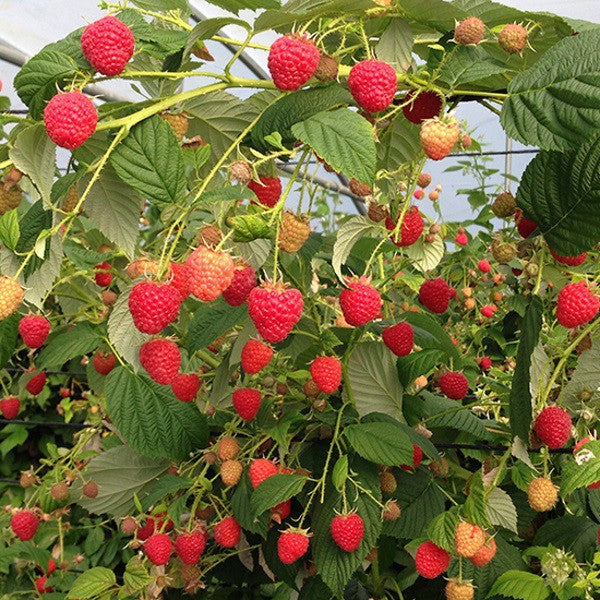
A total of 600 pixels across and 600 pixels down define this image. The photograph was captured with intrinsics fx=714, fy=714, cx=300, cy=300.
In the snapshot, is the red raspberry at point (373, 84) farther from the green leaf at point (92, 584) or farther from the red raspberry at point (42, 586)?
the red raspberry at point (42, 586)

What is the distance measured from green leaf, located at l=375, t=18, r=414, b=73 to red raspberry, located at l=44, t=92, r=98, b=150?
26cm

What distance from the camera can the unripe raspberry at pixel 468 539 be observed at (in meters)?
0.76

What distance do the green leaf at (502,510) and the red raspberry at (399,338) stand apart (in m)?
0.20

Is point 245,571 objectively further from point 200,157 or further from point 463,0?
point 463,0

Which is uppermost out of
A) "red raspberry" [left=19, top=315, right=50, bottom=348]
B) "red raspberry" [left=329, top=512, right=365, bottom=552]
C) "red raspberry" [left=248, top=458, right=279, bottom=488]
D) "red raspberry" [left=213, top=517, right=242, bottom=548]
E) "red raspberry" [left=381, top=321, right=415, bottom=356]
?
"red raspberry" [left=381, top=321, right=415, bottom=356]

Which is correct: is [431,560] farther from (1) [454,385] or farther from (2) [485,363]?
(2) [485,363]

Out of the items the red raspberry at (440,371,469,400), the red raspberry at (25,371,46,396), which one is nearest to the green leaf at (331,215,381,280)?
the red raspberry at (440,371,469,400)

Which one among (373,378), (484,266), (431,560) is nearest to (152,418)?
(373,378)

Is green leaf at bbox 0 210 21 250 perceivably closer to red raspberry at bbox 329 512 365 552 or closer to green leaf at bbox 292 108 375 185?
green leaf at bbox 292 108 375 185

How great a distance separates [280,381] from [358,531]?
A: 0.89ft

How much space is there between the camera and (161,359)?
0.67 meters

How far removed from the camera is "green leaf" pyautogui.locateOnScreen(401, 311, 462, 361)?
40.1 inches

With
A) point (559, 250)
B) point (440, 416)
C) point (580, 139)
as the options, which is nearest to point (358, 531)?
point (440, 416)

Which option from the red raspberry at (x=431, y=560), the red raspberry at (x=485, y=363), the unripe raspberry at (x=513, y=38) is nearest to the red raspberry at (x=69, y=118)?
the unripe raspberry at (x=513, y=38)
